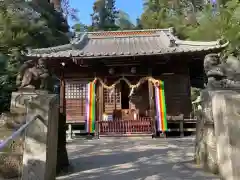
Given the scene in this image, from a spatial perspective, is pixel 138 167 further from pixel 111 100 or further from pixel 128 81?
pixel 111 100

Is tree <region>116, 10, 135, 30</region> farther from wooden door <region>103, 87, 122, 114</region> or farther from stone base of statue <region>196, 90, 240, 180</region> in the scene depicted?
stone base of statue <region>196, 90, 240, 180</region>

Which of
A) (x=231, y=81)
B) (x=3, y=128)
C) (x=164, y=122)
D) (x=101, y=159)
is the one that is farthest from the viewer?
(x=164, y=122)

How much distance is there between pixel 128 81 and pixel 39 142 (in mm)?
8510

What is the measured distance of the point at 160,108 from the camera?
35.2 ft

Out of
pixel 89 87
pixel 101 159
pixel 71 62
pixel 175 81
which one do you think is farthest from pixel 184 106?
pixel 101 159

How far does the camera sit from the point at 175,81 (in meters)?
12.2

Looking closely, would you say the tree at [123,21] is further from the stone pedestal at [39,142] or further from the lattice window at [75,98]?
the stone pedestal at [39,142]

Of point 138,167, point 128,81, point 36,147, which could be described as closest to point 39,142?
point 36,147

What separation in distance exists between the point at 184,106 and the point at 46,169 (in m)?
9.77

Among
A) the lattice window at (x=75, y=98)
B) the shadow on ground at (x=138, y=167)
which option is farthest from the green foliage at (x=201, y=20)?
the shadow on ground at (x=138, y=167)

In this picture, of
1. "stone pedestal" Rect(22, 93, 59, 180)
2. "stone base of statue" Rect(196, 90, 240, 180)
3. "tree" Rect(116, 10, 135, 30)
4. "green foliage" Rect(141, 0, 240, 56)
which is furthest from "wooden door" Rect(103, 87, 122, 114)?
"tree" Rect(116, 10, 135, 30)

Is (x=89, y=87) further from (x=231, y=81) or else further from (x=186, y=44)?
(x=231, y=81)

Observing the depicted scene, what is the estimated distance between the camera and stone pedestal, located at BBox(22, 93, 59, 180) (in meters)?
3.22

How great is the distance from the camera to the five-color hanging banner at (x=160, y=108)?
10523 mm
